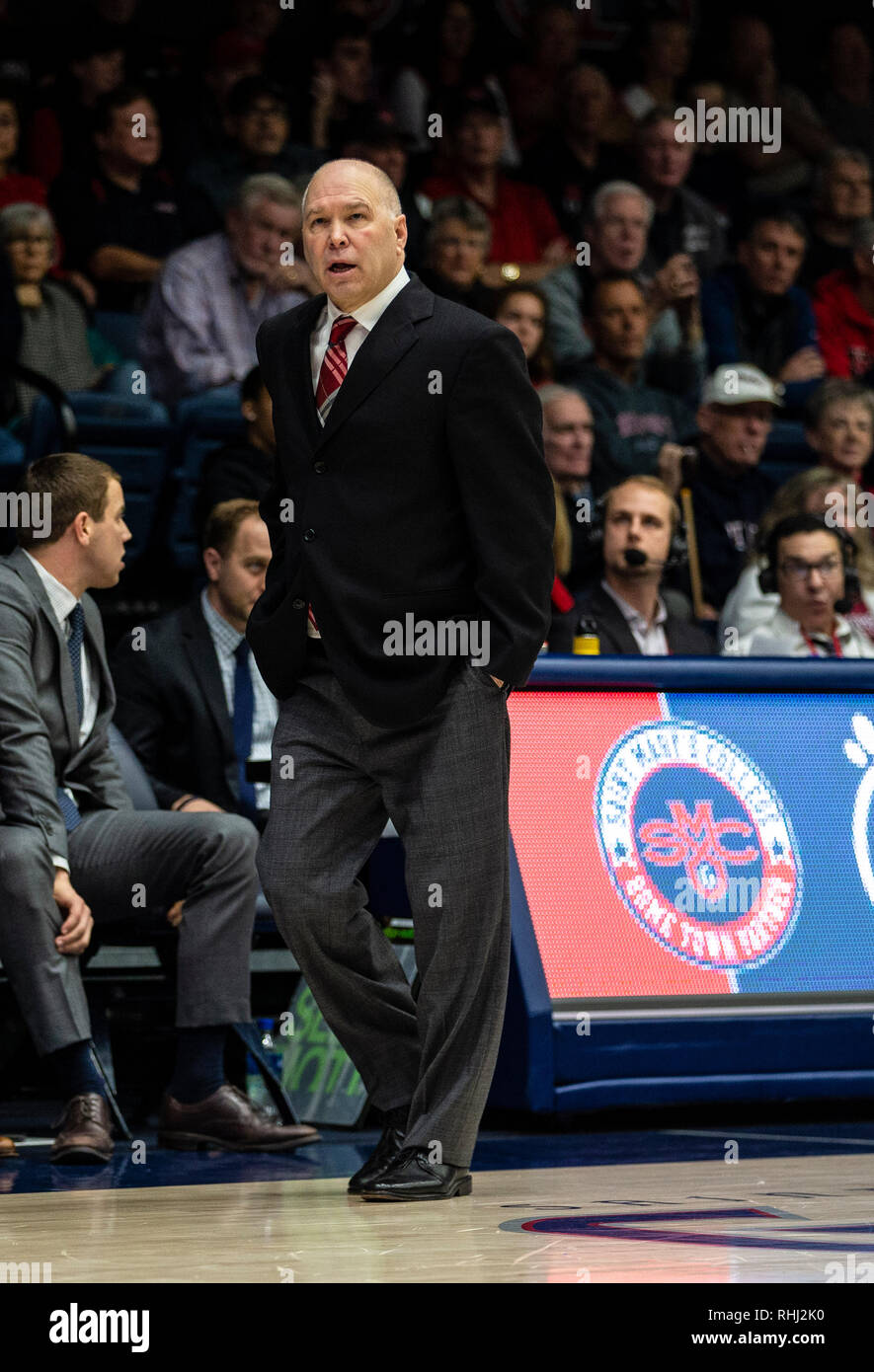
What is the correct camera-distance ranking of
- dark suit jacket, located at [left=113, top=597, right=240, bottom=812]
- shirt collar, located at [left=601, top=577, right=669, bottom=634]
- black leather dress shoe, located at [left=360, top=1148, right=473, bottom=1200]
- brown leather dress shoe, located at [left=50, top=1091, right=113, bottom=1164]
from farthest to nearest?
shirt collar, located at [left=601, top=577, right=669, bottom=634]
dark suit jacket, located at [left=113, top=597, right=240, bottom=812]
brown leather dress shoe, located at [left=50, top=1091, right=113, bottom=1164]
black leather dress shoe, located at [left=360, top=1148, right=473, bottom=1200]

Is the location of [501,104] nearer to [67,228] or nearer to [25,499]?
[67,228]

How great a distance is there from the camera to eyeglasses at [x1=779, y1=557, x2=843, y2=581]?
600 cm

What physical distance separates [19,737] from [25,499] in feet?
2.03

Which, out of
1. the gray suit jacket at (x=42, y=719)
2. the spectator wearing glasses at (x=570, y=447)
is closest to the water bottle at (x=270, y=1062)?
the gray suit jacket at (x=42, y=719)

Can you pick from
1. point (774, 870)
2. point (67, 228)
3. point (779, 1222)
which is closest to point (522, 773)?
point (774, 870)

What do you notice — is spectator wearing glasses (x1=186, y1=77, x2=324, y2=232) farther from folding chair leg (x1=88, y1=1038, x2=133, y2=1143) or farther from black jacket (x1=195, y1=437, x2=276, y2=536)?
folding chair leg (x1=88, y1=1038, x2=133, y2=1143)

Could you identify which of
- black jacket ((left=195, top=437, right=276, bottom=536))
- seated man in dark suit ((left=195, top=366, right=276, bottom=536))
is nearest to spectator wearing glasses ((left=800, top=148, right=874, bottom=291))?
seated man in dark suit ((left=195, top=366, right=276, bottom=536))

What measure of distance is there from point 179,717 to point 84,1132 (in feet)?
4.70

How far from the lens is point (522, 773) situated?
456cm

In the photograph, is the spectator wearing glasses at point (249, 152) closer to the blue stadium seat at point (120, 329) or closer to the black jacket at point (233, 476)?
the blue stadium seat at point (120, 329)

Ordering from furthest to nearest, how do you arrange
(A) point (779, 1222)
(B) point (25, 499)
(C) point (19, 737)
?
(B) point (25, 499)
(C) point (19, 737)
(A) point (779, 1222)

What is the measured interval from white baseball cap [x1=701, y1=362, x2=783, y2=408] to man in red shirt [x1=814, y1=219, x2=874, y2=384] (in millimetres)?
1373

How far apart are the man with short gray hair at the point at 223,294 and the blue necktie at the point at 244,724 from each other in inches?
83.1

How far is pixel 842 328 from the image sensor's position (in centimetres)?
916
